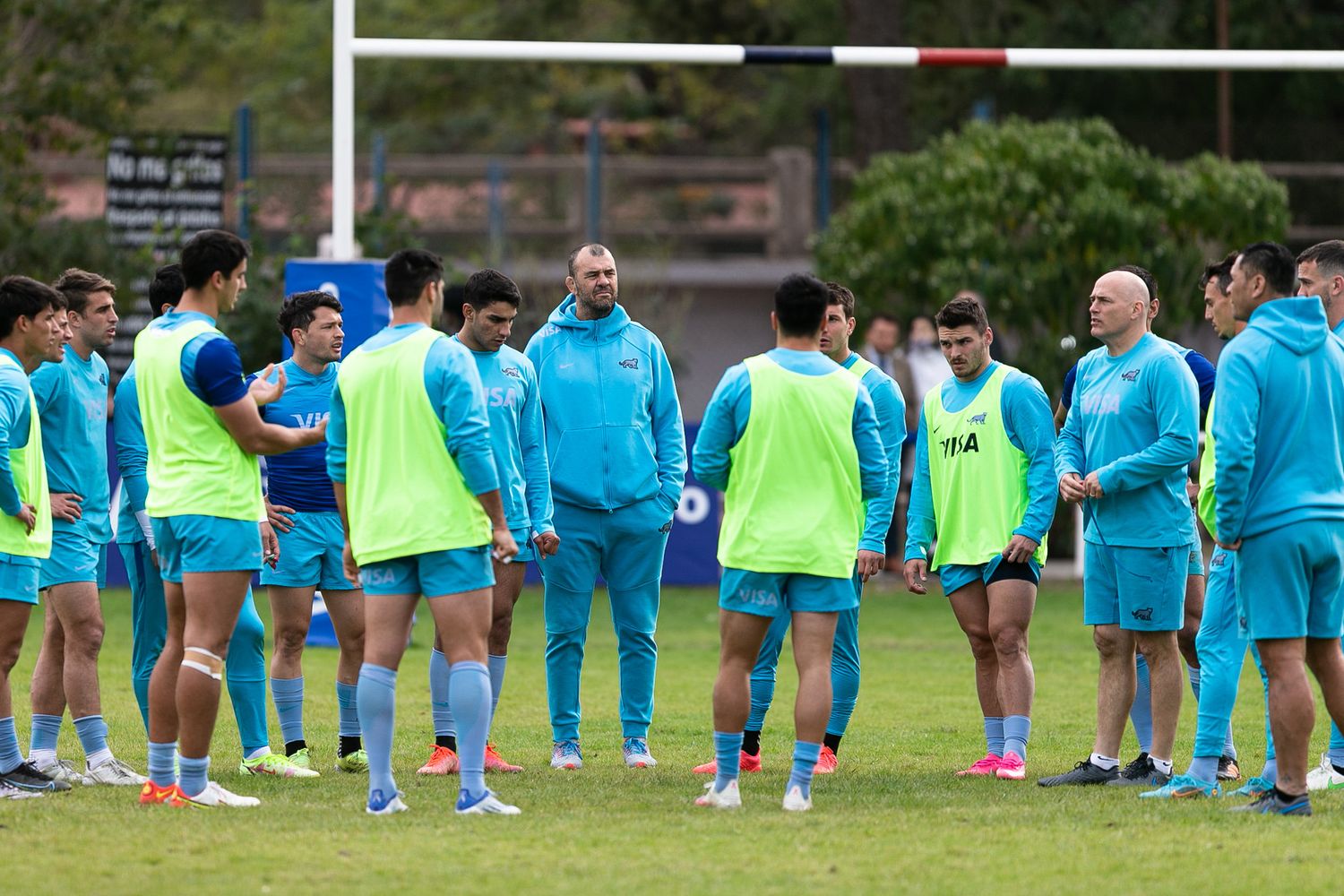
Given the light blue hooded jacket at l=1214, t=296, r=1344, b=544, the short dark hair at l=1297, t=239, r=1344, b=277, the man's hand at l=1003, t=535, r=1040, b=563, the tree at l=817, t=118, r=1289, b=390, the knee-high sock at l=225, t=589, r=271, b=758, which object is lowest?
the knee-high sock at l=225, t=589, r=271, b=758

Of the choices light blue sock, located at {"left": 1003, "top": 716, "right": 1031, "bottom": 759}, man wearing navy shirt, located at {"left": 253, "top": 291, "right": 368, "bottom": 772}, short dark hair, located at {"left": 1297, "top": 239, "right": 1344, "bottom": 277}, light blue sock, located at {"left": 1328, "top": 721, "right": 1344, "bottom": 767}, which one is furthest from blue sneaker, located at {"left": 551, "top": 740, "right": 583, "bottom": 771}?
short dark hair, located at {"left": 1297, "top": 239, "right": 1344, "bottom": 277}

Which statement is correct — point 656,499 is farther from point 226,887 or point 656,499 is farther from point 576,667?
point 226,887

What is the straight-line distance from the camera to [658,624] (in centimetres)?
1434

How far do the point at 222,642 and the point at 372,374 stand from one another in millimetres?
1222

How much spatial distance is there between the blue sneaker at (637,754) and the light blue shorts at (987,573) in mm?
1620

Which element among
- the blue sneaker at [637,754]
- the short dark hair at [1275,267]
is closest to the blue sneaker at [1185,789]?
the short dark hair at [1275,267]

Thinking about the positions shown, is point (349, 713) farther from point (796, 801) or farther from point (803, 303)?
point (803, 303)

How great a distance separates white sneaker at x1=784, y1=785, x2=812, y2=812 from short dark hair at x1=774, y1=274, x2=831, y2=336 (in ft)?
5.91

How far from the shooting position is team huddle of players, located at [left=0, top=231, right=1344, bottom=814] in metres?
6.69

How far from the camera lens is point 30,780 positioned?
7.40 m

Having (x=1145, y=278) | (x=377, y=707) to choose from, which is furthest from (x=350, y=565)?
(x=1145, y=278)

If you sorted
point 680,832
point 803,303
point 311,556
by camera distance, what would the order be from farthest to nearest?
point 311,556 → point 803,303 → point 680,832

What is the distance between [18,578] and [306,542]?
1365 mm

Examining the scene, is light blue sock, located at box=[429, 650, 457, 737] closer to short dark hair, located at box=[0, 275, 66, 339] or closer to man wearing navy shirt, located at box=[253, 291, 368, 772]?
man wearing navy shirt, located at box=[253, 291, 368, 772]
